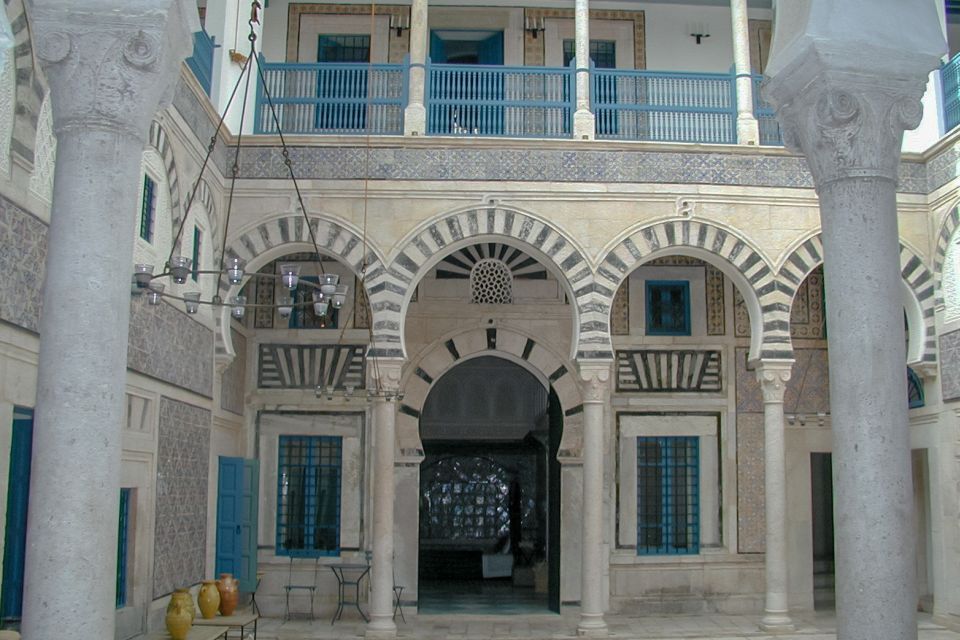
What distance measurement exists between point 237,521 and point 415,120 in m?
3.62

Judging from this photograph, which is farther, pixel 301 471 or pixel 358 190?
pixel 301 471

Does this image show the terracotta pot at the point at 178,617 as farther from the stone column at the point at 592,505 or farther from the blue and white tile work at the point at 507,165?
the blue and white tile work at the point at 507,165

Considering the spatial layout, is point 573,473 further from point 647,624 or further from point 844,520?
point 844,520

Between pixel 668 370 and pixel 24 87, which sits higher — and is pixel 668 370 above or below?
below

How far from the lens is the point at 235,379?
9.83 meters

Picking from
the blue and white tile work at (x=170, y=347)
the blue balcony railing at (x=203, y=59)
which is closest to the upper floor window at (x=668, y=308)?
the blue and white tile work at (x=170, y=347)

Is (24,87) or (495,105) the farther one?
(495,105)

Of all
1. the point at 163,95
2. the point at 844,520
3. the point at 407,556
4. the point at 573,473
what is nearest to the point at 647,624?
the point at 573,473

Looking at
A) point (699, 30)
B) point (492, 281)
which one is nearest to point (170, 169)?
point (492, 281)

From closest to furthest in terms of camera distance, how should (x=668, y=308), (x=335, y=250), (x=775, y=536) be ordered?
(x=775, y=536)
(x=335, y=250)
(x=668, y=308)

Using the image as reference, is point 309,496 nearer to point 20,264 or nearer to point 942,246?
point 20,264

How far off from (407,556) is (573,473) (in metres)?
1.74

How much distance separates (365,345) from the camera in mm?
10406

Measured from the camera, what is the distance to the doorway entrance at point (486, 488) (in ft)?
38.3
